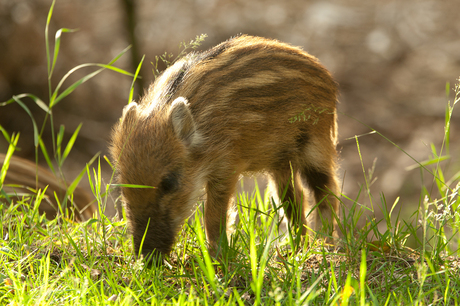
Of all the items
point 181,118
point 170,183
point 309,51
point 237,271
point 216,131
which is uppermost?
point 181,118

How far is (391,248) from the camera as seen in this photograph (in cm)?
275

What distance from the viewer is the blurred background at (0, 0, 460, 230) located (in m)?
7.69

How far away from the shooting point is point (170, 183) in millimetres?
Result: 3061

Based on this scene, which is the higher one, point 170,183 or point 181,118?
point 181,118

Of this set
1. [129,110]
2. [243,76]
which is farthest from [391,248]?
[129,110]

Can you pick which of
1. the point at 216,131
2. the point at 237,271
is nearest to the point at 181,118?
the point at 216,131

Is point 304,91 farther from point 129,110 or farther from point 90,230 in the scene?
point 90,230

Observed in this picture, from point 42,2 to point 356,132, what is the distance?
642 centimetres

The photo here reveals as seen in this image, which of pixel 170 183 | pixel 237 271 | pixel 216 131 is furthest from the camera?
pixel 216 131

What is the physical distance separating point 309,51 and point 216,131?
20.8 feet

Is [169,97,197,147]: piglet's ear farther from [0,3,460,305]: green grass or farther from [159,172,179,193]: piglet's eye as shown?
[0,3,460,305]: green grass

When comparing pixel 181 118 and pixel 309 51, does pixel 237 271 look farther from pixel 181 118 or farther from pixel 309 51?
pixel 309 51

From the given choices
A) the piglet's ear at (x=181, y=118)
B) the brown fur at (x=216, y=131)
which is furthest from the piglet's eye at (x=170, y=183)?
the piglet's ear at (x=181, y=118)

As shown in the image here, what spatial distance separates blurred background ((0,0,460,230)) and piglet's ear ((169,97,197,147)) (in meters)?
4.57
